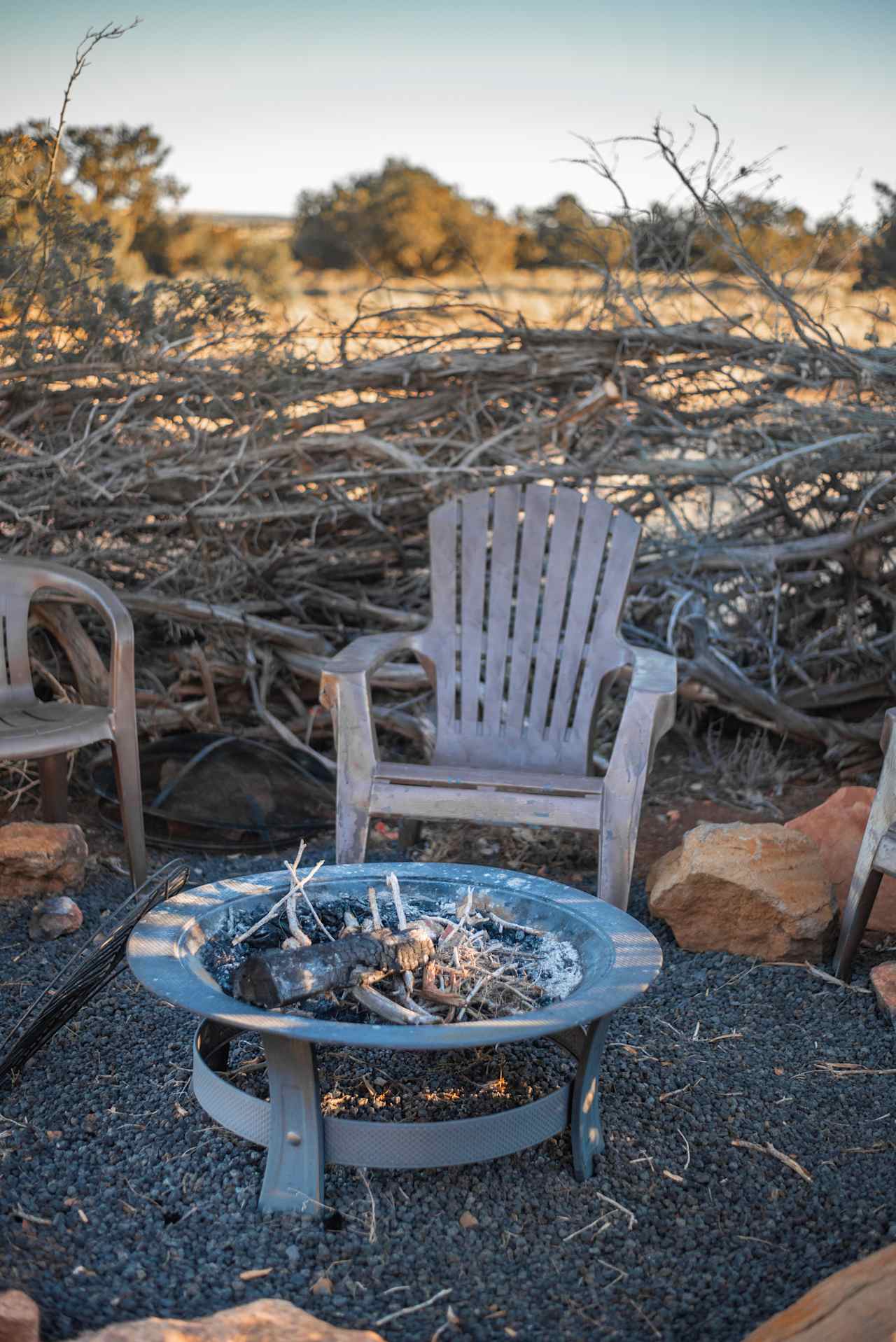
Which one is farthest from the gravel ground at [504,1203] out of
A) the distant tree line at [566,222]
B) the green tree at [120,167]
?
the green tree at [120,167]

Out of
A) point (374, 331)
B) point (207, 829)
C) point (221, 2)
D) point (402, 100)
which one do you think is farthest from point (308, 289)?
point (207, 829)

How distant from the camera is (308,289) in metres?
12.9

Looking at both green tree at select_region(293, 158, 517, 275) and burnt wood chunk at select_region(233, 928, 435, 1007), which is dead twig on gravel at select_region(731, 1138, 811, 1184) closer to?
burnt wood chunk at select_region(233, 928, 435, 1007)

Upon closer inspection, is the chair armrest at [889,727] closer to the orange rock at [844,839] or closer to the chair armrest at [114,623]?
the orange rock at [844,839]

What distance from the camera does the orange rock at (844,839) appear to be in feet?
8.80

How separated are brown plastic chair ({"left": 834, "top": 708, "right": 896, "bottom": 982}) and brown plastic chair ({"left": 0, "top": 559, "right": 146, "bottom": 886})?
72.6 inches

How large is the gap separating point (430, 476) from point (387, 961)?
2495 millimetres

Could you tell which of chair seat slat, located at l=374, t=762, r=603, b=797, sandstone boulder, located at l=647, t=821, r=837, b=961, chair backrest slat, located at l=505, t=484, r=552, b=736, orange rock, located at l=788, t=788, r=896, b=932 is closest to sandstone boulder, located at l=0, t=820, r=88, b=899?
chair seat slat, located at l=374, t=762, r=603, b=797

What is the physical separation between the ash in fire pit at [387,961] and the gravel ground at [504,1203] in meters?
0.28

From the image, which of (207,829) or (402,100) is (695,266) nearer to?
(207,829)

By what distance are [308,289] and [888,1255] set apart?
513 inches

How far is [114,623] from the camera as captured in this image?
282 centimetres

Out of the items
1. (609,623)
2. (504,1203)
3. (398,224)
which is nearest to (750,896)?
(609,623)

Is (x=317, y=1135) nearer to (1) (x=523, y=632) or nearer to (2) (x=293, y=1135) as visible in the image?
(2) (x=293, y=1135)
